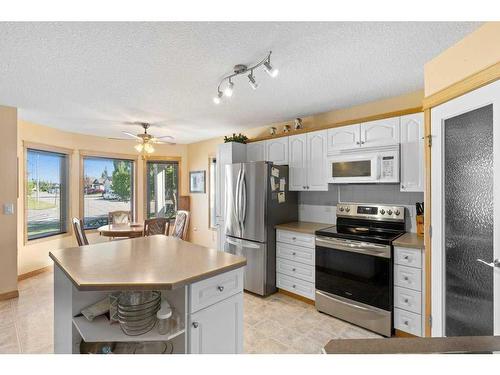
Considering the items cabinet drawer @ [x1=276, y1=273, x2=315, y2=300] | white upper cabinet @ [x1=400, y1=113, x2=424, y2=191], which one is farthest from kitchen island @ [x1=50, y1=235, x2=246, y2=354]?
white upper cabinet @ [x1=400, y1=113, x2=424, y2=191]

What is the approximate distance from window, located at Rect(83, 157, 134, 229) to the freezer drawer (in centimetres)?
317

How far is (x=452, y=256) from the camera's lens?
1.78 metres

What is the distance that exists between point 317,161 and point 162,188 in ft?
12.7

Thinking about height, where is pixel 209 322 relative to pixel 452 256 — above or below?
below

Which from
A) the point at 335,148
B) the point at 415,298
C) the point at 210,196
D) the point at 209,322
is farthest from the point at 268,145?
the point at 209,322

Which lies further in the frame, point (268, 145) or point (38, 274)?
point (38, 274)

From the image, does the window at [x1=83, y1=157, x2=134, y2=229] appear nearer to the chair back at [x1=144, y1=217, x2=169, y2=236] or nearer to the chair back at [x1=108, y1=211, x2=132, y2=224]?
the chair back at [x1=108, y1=211, x2=132, y2=224]

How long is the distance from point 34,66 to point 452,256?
3538 millimetres

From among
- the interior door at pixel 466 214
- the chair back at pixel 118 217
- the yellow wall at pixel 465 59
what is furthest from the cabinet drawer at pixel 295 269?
the chair back at pixel 118 217

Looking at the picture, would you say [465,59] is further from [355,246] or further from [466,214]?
[355,246]

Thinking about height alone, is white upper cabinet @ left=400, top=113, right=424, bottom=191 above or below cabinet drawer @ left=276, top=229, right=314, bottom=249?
above

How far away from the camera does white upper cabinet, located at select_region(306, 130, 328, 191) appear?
320 centimetres

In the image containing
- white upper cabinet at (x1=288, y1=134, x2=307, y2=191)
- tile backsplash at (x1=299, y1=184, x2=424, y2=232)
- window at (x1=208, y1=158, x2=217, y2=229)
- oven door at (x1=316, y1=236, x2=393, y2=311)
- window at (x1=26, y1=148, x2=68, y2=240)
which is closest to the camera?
oven door at (x1=316, y1=236, x2=393, y2=311)
